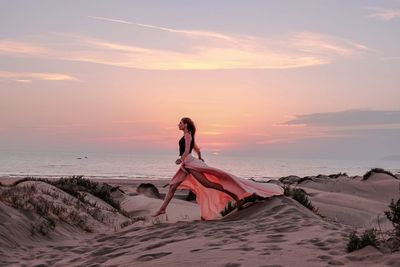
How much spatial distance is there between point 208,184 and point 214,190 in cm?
20

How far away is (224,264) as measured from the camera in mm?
5531

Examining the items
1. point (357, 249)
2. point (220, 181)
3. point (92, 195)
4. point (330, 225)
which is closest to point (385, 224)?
point (220, 181)

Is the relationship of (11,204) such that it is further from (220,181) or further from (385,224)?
(385,224)

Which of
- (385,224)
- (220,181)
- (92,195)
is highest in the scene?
(220,181)

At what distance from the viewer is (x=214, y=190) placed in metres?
10.9

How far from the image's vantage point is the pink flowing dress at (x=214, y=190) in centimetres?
1048

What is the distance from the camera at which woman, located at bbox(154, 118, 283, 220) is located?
1051cm

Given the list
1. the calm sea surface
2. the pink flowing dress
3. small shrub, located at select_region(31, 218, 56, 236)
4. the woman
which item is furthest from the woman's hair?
the calm sea surface

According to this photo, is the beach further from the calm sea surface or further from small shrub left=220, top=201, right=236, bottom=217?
the calm sea surface

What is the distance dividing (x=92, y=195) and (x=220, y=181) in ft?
23.1

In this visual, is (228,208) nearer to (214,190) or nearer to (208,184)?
(214,190)

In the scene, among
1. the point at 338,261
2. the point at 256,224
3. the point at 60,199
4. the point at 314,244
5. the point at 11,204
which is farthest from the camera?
the point at 60,199

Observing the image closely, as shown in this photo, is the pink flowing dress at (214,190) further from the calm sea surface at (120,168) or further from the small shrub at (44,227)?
the calm sea surface at (120,168)

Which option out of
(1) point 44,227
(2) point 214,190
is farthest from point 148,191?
(1) point 44,227
